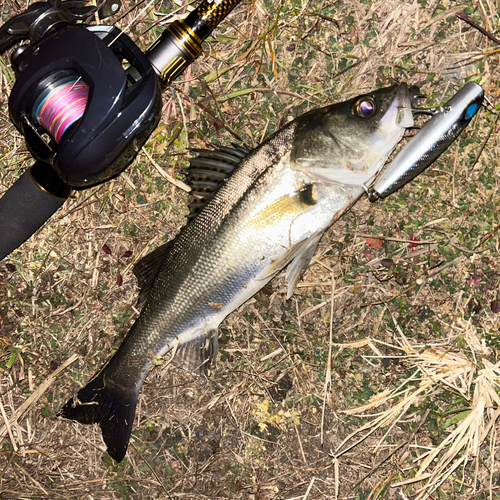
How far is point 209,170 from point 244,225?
450 mm

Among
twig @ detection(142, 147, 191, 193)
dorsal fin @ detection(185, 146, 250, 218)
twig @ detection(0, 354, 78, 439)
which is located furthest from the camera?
twig @ detection(0, 354, 78, 439)

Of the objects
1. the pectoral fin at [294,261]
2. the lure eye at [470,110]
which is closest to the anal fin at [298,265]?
the pectoral fin at [294,261]

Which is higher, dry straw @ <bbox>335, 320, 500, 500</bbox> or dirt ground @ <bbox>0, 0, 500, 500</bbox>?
dirt ground @ <bbox>0, 0, 500, 500</bbox>

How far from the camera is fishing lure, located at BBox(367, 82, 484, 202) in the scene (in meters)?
2.84

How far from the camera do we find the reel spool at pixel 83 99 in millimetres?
2531

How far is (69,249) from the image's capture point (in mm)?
3473

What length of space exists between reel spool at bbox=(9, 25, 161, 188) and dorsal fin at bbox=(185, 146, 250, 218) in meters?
0.40

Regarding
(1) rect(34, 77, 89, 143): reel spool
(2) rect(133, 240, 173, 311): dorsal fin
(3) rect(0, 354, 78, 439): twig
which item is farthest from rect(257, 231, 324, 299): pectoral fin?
(3) rect(0, 354, 78, 439): twig

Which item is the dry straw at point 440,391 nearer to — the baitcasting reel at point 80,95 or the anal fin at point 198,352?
the anal fin at point 198,352

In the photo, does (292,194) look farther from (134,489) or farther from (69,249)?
(134,489)

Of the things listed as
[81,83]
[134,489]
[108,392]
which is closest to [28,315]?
[108,392]

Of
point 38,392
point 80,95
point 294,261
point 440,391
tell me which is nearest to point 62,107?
point 80,95

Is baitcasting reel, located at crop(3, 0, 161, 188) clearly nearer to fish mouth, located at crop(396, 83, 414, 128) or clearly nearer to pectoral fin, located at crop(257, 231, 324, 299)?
pectoral fin, located at crop(257, 231, 324, 299)

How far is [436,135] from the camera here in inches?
112
